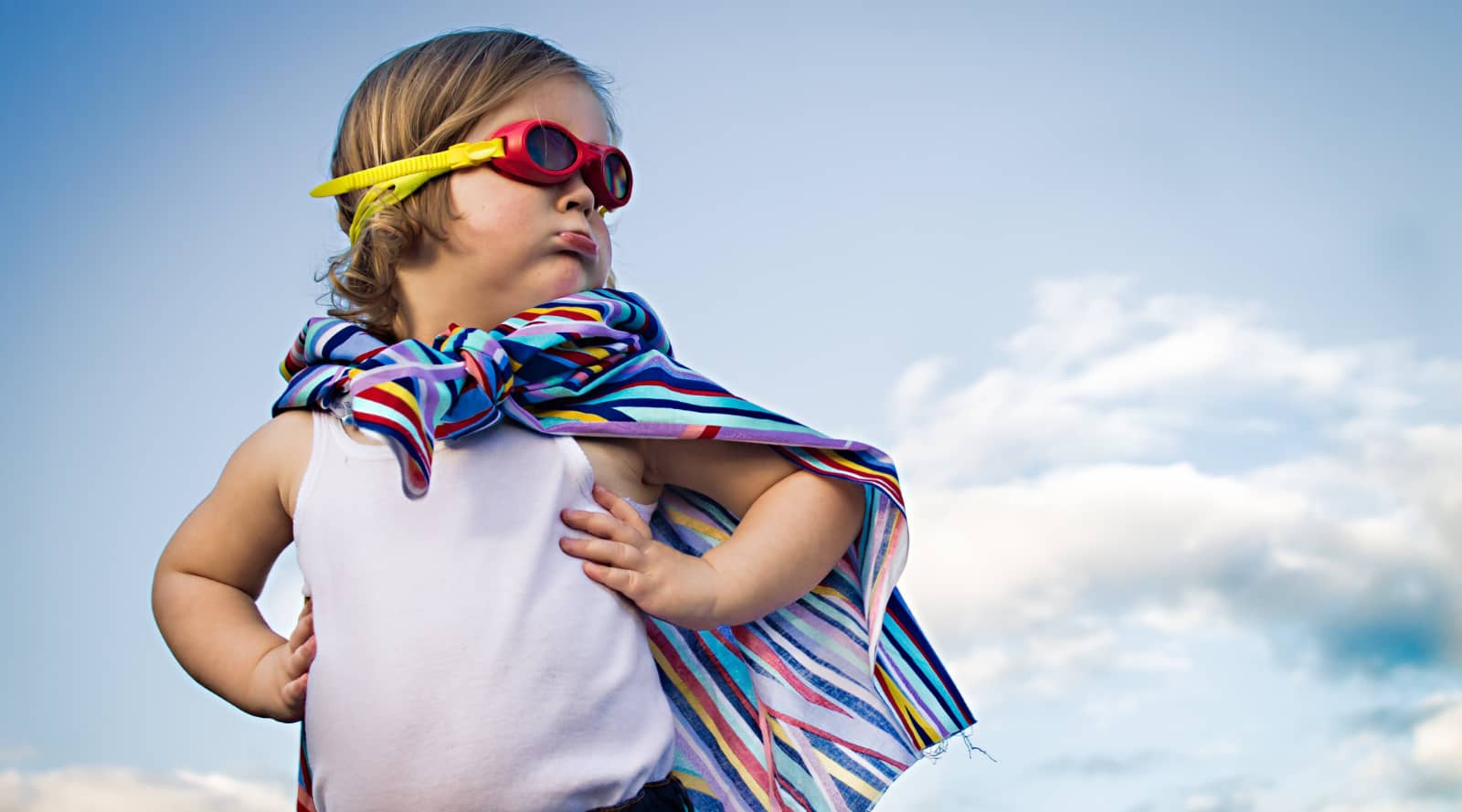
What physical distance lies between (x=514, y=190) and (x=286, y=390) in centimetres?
53

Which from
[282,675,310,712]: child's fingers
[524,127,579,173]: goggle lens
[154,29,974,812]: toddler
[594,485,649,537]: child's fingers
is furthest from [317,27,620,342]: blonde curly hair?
[282,675,310,712]: child's fingers

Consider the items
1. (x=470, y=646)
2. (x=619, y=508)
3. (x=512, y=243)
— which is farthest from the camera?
(x=512, y=243)

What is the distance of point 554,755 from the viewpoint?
1.72 meters

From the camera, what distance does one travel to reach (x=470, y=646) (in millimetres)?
1730

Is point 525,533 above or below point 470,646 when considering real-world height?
above

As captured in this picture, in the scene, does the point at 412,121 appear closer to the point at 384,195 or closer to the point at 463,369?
the point at 384,195

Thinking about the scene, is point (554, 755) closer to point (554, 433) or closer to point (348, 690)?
point (348, 690)

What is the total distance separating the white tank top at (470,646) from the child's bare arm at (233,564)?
0.13 meters

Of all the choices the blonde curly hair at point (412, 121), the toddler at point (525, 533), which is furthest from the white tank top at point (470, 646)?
the blonde curly hair at point (412, 121)

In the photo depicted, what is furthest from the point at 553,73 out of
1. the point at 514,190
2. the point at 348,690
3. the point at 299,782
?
the point at 299,782

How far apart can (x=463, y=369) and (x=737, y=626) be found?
69 centimetres

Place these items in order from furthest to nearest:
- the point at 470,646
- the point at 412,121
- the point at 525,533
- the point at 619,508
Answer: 1. the point at 412,121
2. the point at 619,508
3. the point at 525,533
4. the point at 470,646

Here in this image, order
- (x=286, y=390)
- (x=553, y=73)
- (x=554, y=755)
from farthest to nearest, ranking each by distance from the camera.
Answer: (x=553, y=73), (x=286, y=390), (x=554, y=755)

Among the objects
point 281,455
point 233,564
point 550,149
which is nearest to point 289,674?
point 233,564
